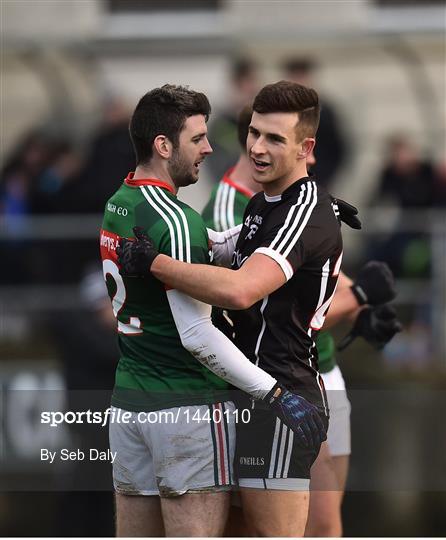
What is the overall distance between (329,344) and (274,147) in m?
1.46

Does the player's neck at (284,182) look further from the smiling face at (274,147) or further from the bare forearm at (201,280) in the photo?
the bare forearm at (201,280)

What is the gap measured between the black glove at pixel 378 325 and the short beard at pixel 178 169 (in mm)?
1317

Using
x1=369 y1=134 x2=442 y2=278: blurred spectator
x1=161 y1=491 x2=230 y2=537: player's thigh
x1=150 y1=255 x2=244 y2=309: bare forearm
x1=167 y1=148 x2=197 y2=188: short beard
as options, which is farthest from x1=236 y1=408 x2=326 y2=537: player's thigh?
x1=369 y1=134 x2=442 y2=278: blurred spectator

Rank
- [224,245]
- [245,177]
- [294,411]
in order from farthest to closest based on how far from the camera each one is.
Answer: [245,177]
[224,245]
[294,411]

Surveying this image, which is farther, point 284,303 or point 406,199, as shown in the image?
point 406,199

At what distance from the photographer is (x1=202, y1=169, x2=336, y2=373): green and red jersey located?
5.68 metres

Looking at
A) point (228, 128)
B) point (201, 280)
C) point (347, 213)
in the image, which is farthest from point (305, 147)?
point (228, 128)

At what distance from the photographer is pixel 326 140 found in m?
11.2

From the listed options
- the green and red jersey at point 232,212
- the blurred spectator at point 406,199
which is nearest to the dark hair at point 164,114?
the green and red jersey at point 232,212

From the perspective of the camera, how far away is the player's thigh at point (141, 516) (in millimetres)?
4840

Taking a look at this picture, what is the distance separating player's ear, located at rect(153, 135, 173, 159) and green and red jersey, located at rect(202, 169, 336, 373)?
93 cm

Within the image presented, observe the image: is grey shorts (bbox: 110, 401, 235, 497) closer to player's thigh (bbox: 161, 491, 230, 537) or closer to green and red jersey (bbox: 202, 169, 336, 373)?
player's thigh (bbox: 161, 491, 230, 537)

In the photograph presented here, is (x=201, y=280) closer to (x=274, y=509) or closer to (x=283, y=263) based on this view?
(x=283, y=263)

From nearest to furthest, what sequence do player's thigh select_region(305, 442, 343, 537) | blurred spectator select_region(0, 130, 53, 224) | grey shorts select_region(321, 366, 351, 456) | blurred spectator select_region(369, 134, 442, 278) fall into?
player's thigh select_region(305, 442, 343, 537), grey shorts select_region(321, 366, 351, 456), blurred spectator select_region(369, 134, 442, 278), blurred spectator select_region(0, 130, 53, 224)
